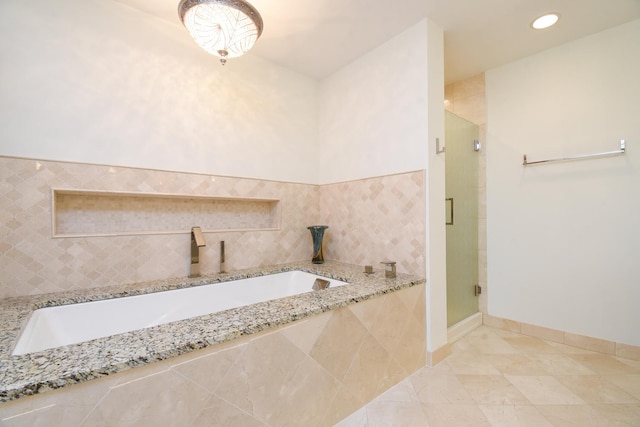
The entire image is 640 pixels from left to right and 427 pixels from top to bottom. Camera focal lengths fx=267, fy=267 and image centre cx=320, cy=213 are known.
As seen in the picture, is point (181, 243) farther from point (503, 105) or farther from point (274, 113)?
point (503, 105)

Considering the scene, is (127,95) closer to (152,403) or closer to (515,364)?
(152,403)

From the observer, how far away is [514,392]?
1.55 metres

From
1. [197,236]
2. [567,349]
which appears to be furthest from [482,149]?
[197,236]

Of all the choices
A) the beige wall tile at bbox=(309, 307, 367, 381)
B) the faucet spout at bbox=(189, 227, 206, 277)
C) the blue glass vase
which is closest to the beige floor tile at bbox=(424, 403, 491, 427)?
the beige wall tile at bbox=(309, 307, 367, 381)

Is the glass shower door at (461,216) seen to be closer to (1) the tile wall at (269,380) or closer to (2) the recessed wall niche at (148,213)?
(1) the tile wall at (269,380)

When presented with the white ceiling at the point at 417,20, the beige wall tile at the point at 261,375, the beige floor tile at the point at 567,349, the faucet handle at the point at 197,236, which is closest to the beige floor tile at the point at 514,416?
the beige floor tile at the point at 567,349

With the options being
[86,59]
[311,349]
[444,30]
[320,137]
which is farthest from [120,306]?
[444,30]

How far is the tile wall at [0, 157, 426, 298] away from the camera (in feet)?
4.74

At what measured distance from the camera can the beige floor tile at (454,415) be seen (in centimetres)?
132

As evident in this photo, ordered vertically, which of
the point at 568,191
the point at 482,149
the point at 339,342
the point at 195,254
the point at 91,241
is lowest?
the point at 339,342

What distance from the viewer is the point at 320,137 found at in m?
2.74

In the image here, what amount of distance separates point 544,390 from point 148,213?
9.07 ft

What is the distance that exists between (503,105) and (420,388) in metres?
2.49

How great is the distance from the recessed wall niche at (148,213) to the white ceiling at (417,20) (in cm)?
126
